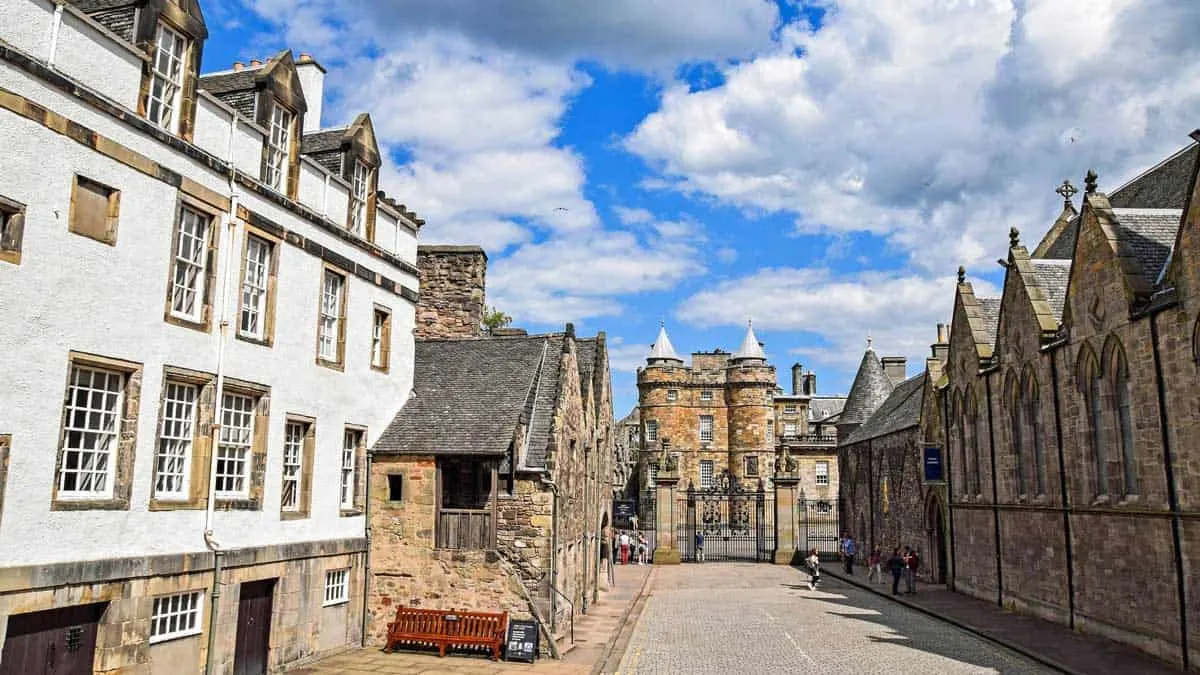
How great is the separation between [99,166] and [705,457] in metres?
62.8

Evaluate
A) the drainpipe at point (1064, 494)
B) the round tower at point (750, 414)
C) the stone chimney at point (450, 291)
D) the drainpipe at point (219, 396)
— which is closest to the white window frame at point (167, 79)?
the drainpipe at point (219, 396)

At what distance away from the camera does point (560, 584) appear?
18484 millimetres

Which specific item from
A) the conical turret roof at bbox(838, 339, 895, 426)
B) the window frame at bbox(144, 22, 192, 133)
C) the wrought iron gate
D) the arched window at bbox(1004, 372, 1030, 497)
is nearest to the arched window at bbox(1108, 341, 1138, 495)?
the arched window at bbox(1004, 372, 1030, 497)

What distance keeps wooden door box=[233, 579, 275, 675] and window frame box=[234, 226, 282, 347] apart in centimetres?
415

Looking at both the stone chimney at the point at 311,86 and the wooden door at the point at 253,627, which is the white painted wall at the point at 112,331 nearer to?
the wooden door at the point at 253,627

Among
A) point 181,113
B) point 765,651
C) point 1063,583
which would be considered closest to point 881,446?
point 1063,583

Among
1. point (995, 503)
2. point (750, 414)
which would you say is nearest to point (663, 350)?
point (750, 414)

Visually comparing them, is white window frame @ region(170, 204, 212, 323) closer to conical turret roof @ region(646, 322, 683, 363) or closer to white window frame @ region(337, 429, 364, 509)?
white window frame @ region(337, 429, 364, 509)

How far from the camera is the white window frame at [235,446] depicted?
13.9 m

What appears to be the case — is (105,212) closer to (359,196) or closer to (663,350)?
(359,196)

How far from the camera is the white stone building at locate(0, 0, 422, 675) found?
33.9 feet

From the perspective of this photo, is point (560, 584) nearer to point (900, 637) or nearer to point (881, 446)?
point (900, 637)

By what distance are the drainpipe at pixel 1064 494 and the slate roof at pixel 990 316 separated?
14.2 feet

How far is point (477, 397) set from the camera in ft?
63.1
